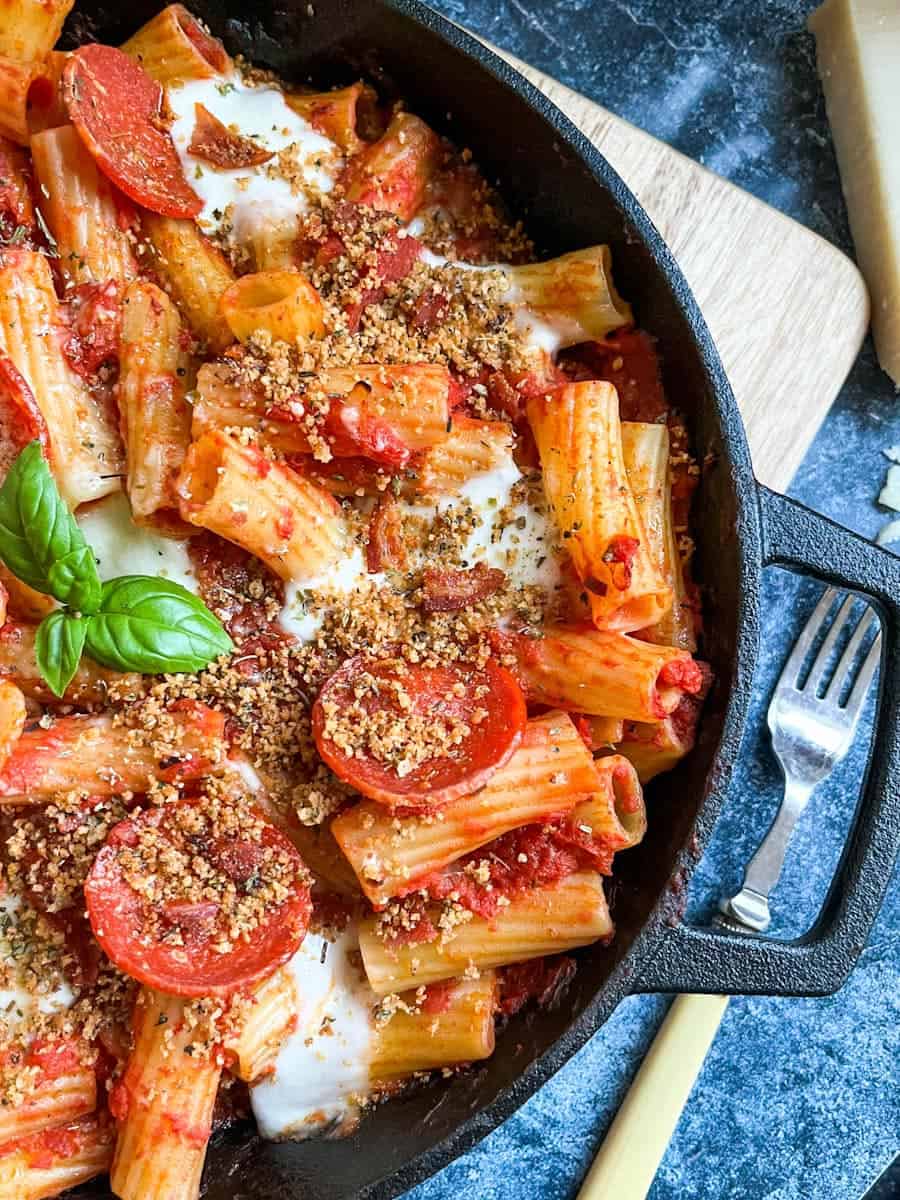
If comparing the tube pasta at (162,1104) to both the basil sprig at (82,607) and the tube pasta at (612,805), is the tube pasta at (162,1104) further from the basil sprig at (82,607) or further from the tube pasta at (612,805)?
the tube pasta at (612,805)

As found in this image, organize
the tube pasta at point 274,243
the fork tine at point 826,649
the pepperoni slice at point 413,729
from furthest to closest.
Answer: the fork tine at point 826,649
the tube pasta at point 274,243
the pepperoni slice at point 413,729

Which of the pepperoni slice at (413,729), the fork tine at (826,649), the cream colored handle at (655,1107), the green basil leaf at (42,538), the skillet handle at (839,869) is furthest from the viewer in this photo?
the fork tine at (826,649)

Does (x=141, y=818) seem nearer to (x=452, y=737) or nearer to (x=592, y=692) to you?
(x=452, y=737)

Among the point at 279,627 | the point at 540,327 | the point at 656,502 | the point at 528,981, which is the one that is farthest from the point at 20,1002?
the point at 540,327

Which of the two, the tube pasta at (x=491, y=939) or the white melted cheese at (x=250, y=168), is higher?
the white melted cheese at (x=250, y=168)

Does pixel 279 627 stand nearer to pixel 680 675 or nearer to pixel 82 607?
pixel 82 607

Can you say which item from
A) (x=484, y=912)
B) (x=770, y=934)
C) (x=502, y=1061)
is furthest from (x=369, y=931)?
(x=770, y=934)

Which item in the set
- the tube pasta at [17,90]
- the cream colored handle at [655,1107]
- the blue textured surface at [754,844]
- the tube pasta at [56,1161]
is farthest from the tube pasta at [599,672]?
the tube pasta at [17,90]
